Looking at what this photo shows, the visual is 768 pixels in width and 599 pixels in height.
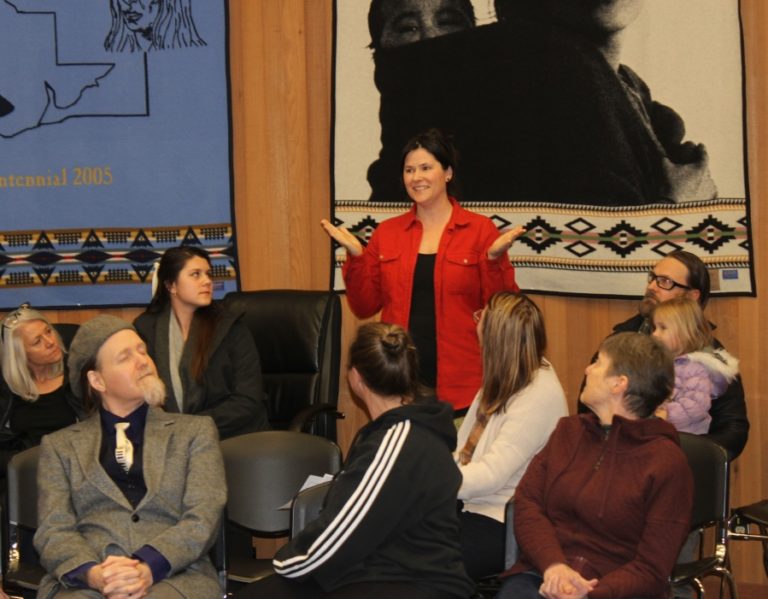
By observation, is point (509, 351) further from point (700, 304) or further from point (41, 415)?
point (41, 415)

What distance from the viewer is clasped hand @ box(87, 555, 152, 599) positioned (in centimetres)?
285

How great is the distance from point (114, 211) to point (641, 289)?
8.01 feet

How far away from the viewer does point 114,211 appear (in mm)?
5105

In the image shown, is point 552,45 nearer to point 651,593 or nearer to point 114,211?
point 114,211

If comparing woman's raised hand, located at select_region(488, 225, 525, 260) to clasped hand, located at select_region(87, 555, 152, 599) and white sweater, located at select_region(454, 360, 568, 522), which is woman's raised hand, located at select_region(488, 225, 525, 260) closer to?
white sweater, located at select_region(454, 360, 568, 522)

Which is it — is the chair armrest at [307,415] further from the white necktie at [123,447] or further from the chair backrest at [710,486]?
the chair backrest at [710,486]

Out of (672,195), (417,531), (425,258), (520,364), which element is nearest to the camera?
(417,531)

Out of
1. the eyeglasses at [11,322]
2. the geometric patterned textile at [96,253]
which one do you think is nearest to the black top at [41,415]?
the eyeglasses at [11,322]

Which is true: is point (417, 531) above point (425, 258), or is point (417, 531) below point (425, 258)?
below

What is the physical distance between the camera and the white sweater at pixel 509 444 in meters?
3.20

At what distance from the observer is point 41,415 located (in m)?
4.20

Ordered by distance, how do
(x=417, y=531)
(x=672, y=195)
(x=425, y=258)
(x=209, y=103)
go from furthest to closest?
(x=209, y=103) < (x=672, y=195) < (x=425, y=258) < (x=417, y=531)

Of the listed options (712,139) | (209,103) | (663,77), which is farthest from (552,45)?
(209,103)

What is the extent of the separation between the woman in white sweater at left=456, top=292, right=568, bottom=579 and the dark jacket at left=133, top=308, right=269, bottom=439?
3.53ft
